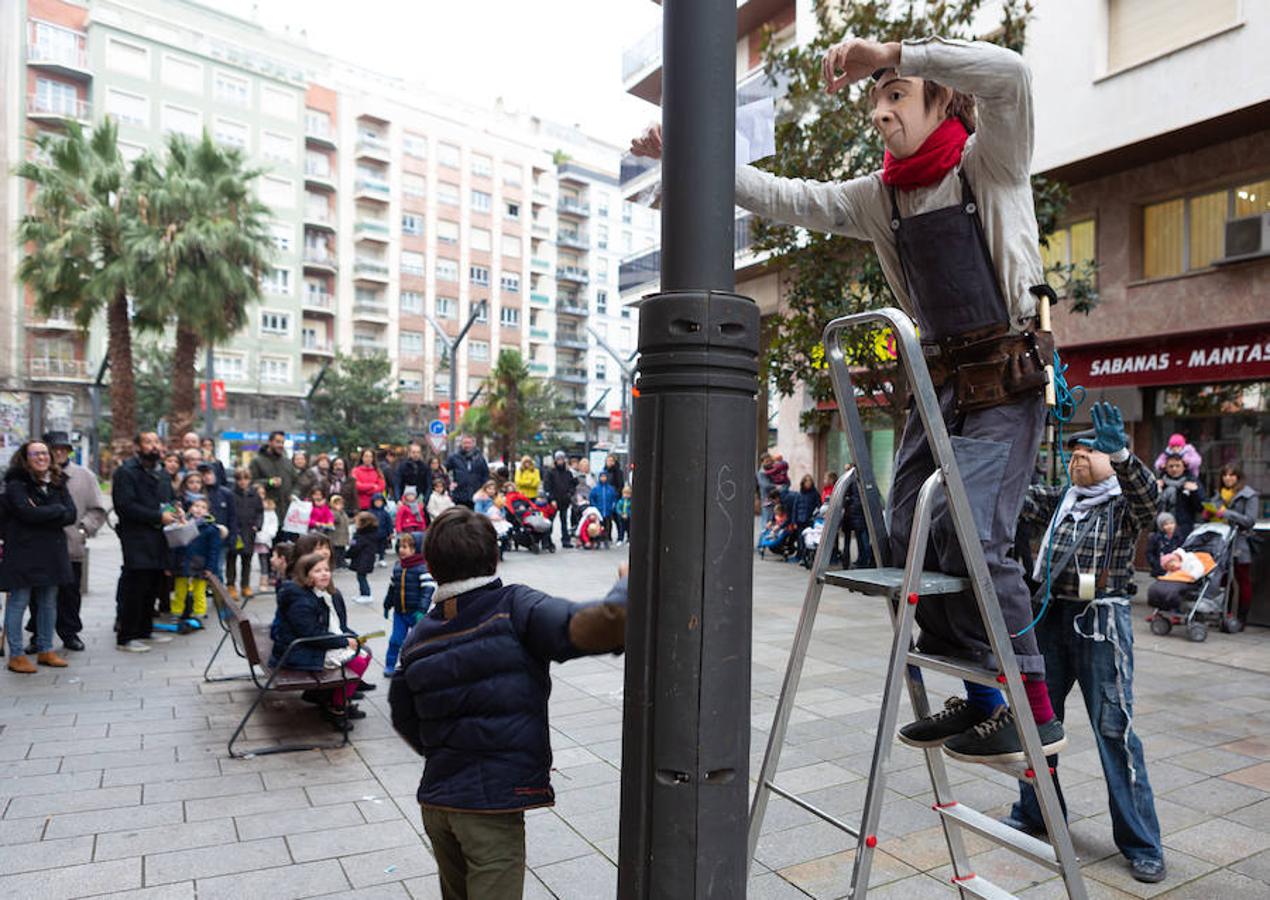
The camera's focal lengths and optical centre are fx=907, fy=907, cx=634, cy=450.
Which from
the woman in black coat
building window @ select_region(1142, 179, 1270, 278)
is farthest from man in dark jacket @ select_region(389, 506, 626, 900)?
building window @ select_region(1142, 179, 1270, 278)

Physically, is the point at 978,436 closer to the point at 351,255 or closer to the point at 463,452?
the point at 463,452

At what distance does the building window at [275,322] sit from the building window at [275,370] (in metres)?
1.71

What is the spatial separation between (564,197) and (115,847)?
3031 inches

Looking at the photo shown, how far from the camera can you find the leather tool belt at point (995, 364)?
7.73 feet

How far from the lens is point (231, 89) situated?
183 ft

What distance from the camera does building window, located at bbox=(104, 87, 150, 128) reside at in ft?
166

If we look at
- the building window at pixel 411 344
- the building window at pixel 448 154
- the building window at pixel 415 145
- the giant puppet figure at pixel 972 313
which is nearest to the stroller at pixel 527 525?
the giant puppet figure at pixel 972 313

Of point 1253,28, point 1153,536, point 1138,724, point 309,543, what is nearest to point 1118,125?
point 1253,28

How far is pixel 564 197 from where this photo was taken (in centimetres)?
7738

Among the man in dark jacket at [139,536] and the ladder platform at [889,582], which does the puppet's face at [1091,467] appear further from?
the man in dark jacket at [139,536]

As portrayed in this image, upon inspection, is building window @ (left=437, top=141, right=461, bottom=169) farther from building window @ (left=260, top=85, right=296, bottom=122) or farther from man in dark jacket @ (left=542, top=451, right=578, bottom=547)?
man in dark jacket @ (left=542, top=451, right=578, bottom=547)

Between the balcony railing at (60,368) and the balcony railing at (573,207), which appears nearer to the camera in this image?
the balcony railing at (60,368)

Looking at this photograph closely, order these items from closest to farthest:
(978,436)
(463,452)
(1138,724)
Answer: (978,436) < (1138,724) < (463,452)

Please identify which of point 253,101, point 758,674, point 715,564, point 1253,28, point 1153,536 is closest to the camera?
point 715,564
